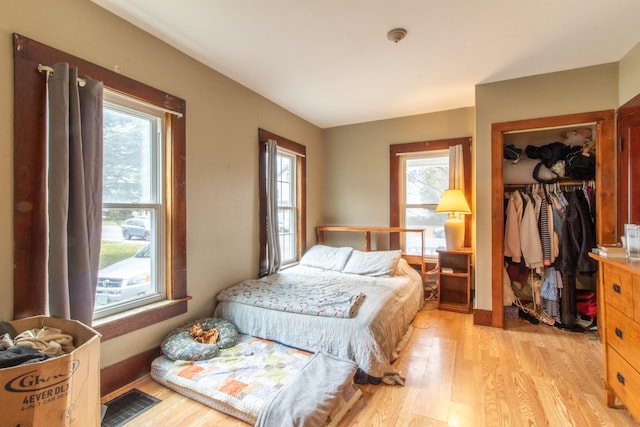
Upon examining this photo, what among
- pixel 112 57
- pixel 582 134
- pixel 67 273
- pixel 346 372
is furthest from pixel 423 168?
pixel 67 273

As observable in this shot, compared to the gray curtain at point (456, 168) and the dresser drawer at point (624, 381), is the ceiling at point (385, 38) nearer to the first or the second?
the gray curtain at point (456, 168)

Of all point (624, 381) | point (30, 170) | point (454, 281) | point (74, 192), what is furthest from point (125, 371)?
point (454, 281)

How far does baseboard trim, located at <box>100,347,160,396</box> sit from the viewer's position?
6.05 feet

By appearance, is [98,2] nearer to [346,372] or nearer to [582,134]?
[346,372]

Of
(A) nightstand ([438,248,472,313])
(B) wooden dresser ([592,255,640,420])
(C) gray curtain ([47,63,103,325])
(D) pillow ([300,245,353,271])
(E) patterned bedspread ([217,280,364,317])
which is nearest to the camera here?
(B) wooden dresser ([592,255,640,420])

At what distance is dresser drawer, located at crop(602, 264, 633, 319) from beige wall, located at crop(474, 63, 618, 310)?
1.25 m

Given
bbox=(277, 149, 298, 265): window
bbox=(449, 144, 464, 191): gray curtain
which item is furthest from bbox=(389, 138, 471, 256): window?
bbox=(277, 149, 298, 265): window

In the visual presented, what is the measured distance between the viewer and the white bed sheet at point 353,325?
2.01m

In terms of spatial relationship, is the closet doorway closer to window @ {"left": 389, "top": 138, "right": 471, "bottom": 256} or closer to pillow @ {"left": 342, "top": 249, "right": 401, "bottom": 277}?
window @ {"left": 389, "top": 138, "right": 471, "bottom": 256}

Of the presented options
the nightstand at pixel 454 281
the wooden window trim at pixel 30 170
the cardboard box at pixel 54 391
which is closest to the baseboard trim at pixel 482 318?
the nightstand at pixel 454 281

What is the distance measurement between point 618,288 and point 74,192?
10.1 ft

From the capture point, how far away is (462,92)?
320 cm

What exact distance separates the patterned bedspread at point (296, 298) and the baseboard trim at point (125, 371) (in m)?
0.69

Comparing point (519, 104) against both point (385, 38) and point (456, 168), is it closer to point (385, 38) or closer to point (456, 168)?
point (456, 168)
